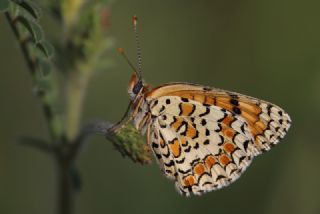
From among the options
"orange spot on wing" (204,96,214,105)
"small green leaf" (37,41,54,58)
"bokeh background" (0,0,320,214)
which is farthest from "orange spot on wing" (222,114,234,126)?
"bokeh background" (0,0,320,214)

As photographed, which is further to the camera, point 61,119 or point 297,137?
point 297,137

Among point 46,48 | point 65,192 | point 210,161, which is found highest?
point 46,48

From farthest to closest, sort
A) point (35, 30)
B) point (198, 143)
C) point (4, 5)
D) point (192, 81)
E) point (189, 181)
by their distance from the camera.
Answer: point (192, 81) < point (198, 143) < point (189, 181) < point (35, 30) < point (4, 5)

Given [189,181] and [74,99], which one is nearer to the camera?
[189,181]

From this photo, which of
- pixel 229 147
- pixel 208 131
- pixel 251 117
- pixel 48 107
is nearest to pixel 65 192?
pixel 48 107

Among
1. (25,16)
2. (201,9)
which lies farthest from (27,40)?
(201,9)

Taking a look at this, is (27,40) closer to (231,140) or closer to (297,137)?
(231,140)

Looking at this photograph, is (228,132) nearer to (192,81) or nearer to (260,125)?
(260,125)

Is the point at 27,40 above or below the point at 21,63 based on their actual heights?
below
